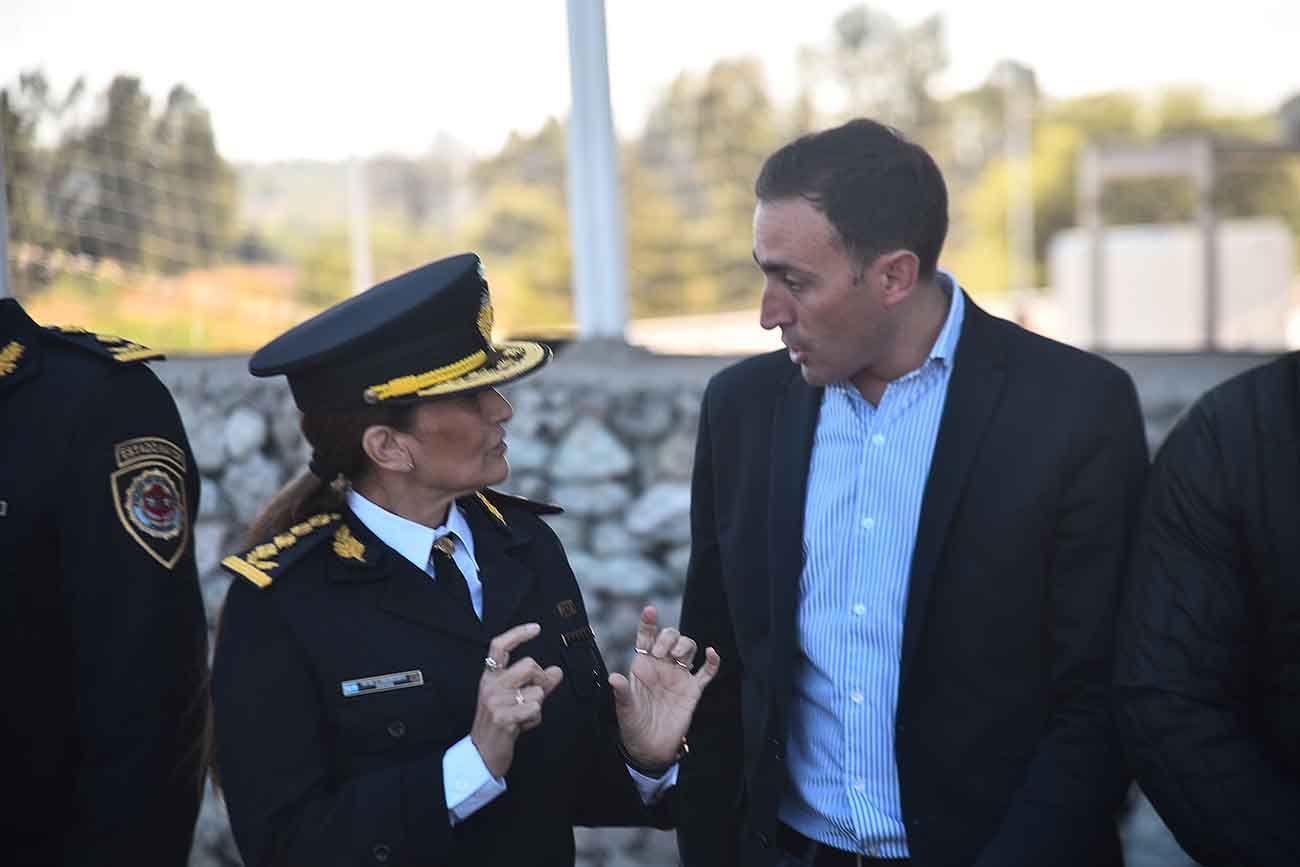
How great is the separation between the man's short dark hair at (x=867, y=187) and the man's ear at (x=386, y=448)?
2.39 ft

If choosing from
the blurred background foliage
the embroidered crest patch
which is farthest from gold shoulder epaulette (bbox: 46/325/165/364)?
the blurred background foliage

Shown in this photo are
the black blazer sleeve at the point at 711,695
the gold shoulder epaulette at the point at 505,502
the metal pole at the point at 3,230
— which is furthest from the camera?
the metal pole at the point at 3,230

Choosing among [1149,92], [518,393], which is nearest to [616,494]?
[518,393]

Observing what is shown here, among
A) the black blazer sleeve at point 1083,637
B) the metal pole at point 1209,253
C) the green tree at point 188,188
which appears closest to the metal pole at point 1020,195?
the metal pole at point 1209,253

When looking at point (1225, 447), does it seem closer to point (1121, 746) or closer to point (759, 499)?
point (1121, 746)

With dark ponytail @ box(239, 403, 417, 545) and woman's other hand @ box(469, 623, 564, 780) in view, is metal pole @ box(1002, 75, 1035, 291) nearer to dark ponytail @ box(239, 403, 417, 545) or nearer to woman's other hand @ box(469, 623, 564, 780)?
dark ponytail @ box(239, 403, 417, 545)

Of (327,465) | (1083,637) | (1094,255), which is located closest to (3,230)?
(327,465)

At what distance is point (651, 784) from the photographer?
2.46m

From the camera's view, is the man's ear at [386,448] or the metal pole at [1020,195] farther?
the metal pole at [1020,195]

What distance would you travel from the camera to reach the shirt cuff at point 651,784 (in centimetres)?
246

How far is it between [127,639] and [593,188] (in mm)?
2421

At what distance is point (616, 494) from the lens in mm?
4215

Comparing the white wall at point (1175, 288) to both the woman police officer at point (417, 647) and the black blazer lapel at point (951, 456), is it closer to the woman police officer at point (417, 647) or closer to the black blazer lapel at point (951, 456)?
the black blazer lapel at point (951, 456)

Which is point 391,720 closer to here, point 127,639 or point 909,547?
point 127,639
